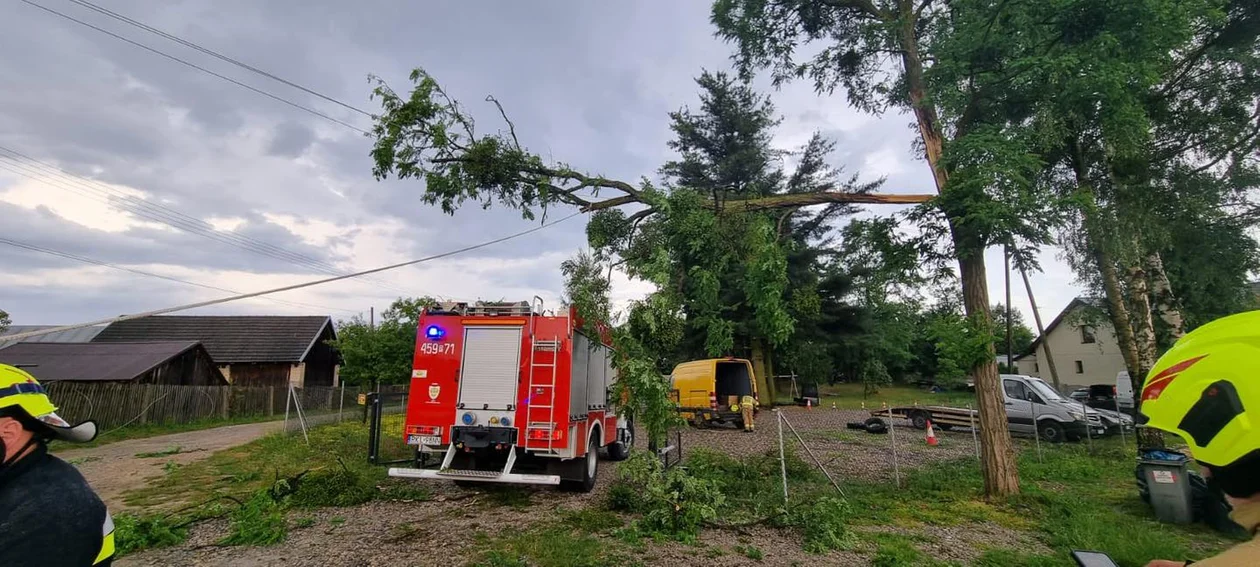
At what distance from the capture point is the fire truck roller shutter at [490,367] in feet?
26.7

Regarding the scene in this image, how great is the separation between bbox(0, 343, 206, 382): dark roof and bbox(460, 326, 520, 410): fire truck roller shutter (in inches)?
782

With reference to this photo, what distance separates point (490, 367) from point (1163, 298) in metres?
15.2

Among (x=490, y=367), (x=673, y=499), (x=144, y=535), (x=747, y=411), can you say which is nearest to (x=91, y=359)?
(x=144, y=535)

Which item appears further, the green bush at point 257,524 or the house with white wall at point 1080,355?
the house with white wall at point 1080,355

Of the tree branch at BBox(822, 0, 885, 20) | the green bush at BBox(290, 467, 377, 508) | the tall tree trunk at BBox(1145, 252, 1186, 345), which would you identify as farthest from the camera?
the tall tree trunk at BBox(1145, 252, 1186, 345)

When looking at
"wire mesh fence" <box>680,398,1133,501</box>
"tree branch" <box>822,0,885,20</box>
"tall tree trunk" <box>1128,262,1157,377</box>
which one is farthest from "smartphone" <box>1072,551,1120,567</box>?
"tall tree trunk" <box>1128,262,1157,377</box>

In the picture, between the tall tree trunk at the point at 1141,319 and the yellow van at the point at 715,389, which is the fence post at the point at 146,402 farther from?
the tall tree trunk at the point at 1141,319

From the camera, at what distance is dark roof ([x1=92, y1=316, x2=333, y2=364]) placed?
32.2 meters

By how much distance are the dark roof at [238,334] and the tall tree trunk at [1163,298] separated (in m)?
37.0

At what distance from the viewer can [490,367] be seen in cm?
826

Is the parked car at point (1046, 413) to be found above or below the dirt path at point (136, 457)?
above

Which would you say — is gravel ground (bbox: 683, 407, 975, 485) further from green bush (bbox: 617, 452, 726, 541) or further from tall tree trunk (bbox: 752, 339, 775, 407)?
tall tree trunk (bbox: 752, 339, 775, 407)

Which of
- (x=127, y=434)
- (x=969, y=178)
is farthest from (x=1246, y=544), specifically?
(x=127, y=434)

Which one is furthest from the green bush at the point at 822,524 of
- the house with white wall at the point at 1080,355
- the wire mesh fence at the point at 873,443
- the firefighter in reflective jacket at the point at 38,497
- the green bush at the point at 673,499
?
the house with white wall at the point at 1080,355
